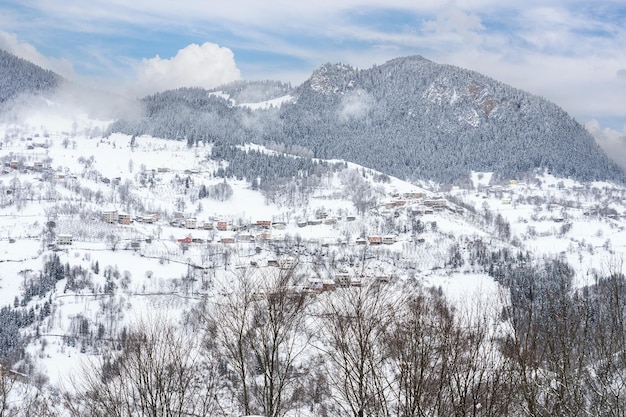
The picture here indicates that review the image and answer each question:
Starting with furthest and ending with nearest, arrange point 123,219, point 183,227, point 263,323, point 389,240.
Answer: point 183,227, point 123,219, point 389,240, point 263,323

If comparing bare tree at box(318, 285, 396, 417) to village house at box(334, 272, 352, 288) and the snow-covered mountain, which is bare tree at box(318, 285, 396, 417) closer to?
the snow-covered mountain

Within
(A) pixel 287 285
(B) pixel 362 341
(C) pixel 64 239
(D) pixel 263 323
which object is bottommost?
(C) pixel 64 239

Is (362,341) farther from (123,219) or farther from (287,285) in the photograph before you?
(123,219)

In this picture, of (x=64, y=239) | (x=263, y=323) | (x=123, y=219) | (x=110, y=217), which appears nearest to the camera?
(x=263, y=323)

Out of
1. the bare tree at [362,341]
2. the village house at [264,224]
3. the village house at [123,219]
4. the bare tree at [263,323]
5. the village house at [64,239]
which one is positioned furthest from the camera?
the village house at [264,224]

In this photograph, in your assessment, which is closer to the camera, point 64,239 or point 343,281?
point 343,281

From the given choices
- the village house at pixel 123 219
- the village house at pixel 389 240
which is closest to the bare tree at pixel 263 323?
the village house at pixel 389 240

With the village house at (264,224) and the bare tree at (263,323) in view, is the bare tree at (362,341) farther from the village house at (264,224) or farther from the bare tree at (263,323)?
the village house at (264,224)

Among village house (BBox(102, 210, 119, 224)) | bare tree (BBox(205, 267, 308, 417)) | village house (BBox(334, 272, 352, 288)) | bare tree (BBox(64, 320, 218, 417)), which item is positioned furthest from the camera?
village house (BBox(102, 210, 119, 224))

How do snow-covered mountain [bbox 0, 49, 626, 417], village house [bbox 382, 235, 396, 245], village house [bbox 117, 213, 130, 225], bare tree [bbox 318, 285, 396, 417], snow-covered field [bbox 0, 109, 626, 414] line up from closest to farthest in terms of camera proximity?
snow-covered mountain [bbox 0, 49, 626, 417] < bare tree [bbox 318, 285, 396, 417] < snow-covered field [bbox 0, 109, 626, 414] < village house [bbox 382, 235, 396, 245] < village house [bbox 117, 213, 130, 225]

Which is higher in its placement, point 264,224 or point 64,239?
point 264,224

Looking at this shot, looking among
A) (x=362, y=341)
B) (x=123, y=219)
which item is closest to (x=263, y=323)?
(x=362, y=341)

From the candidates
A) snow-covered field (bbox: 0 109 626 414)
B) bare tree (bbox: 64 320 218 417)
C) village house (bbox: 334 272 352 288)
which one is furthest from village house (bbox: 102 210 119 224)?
bare tree (bbox: 64 320 218 417)

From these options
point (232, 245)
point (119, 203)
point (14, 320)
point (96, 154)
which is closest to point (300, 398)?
point (14, 320)
